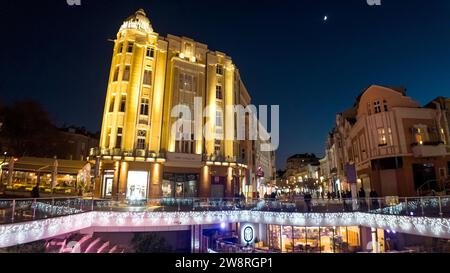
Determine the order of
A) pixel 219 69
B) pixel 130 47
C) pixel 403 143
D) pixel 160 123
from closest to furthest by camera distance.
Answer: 1. pixel 403 143
2. pixel 160 123
3. pixel 130 47
4. pixel 219 69

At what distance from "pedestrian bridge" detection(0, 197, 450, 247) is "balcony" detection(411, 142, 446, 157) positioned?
1203 cm

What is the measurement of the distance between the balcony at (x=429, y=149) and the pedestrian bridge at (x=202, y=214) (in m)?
12.0

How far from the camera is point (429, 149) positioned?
81.7 ft

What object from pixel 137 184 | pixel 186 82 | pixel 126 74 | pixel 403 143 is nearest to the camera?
pixel 403 143

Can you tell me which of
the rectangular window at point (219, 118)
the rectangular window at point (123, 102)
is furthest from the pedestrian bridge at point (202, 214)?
the rectangular window at point (219, 118)

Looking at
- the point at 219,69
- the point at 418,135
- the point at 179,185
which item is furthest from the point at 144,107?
the point at 418,135

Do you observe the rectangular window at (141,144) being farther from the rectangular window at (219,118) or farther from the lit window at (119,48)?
the lit window at (119,48)

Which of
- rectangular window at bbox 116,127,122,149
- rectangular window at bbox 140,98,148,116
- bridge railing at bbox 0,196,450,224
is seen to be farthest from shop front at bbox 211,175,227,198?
bridge railing at bbox 0,196,450,224

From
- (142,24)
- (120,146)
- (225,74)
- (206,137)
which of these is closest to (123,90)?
(120,146)

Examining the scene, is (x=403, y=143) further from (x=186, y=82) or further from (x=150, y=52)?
(x=150, y=52)

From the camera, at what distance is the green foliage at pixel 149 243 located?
1892cm

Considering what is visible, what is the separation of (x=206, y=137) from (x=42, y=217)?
22238 millimetres

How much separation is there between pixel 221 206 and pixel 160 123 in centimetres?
1478
